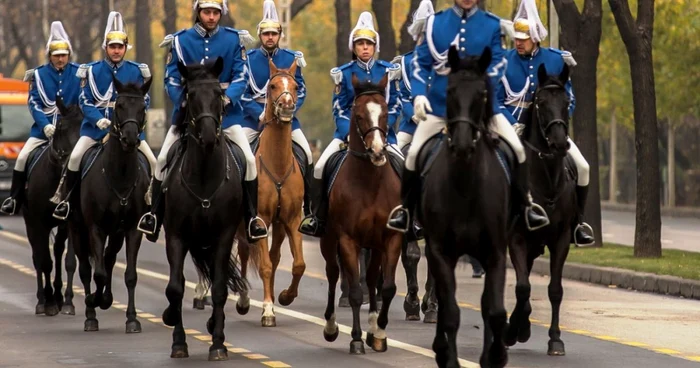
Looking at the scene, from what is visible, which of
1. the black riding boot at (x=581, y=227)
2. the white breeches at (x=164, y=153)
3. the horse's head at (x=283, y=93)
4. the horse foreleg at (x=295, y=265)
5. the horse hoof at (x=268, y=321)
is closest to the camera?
the white breeches at (x=164, y=153)

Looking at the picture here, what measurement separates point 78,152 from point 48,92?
79.2 inches

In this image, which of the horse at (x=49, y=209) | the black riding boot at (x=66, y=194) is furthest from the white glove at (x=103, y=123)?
the horse at (x=49, y=209)

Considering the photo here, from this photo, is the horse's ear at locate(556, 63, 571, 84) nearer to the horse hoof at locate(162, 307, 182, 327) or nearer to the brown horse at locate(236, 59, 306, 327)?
the brown horse at locate(236, 59, 306, 327)

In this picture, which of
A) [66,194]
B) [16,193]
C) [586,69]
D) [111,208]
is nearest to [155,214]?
[111,208]

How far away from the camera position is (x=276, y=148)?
61.8 ft

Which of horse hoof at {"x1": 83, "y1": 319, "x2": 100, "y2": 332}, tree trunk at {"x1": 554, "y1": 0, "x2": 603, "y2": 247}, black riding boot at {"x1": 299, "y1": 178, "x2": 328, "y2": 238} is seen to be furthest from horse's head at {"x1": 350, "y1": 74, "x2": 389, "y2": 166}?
tree trunk at {"x1": 554, "y1": 0, "x2": 603, "y2": 247}

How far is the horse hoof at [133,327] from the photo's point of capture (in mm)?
17172

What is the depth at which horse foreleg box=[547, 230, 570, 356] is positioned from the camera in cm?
1530

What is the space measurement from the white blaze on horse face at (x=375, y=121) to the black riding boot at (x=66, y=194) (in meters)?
4.35

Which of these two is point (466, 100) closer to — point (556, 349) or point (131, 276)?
point (556, 349)

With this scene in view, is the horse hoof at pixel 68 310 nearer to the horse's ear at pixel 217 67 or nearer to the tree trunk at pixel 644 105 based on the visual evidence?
the horse's ear at pixel 217 67

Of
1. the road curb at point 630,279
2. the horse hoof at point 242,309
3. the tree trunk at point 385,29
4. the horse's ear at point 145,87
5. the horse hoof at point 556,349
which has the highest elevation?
the tree trunk at point 385,29

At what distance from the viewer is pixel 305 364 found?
14570mm

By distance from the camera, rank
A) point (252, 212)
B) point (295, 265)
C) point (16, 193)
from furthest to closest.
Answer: point (16, 193) → point (295, 265) → point (252, 212)
